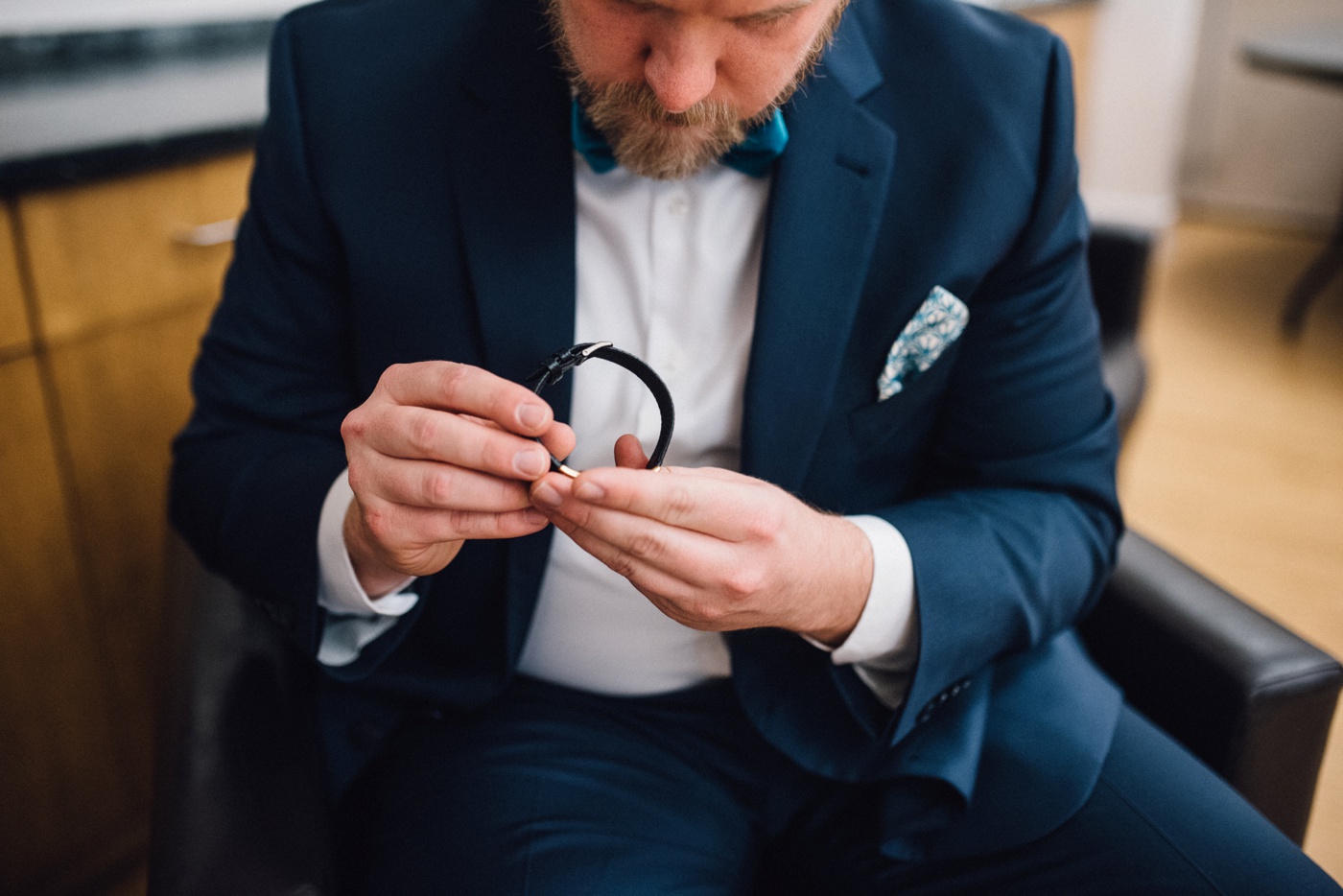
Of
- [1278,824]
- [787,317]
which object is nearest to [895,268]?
[787,317]

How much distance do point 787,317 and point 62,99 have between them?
3.77ft

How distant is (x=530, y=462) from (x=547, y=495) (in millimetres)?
23

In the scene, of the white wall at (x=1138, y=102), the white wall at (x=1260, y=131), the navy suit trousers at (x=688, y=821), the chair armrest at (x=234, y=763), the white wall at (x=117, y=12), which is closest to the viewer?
the chair armrest at (x=234, y=763)

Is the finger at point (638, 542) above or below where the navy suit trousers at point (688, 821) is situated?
above

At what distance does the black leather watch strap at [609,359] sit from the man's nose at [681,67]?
180 millimetres

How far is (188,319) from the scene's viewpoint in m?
1.45

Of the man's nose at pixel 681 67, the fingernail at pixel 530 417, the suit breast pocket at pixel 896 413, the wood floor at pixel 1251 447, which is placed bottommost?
the wood floor at pixel 1251 447

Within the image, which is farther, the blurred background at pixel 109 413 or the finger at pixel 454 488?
the blurred background at pixel 109 413

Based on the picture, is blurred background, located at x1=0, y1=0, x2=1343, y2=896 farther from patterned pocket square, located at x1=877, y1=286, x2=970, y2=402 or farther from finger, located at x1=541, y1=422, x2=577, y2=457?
patterned pocket square, located at x1=877, y1=286, x2=970, y2=402

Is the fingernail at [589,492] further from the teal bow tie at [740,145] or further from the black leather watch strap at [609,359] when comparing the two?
the teal bow tie at [740,145]

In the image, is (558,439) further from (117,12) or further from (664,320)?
(117,12)

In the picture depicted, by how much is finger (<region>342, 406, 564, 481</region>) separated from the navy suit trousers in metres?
0.39

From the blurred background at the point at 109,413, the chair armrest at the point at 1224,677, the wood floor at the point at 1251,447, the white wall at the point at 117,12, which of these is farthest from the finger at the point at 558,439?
the wood floor at the point at 1251,447

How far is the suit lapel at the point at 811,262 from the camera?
92 centimetres
